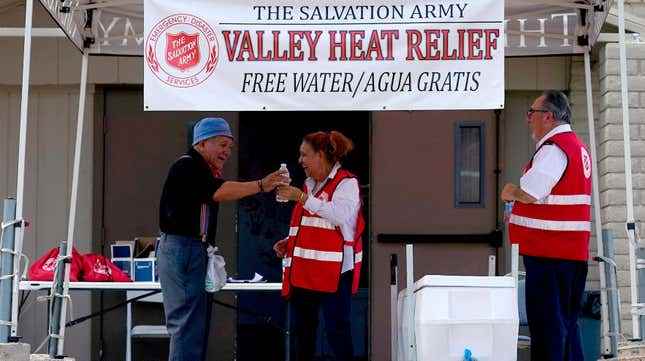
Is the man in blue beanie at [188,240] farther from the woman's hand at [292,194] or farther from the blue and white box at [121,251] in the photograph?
the blue and white box at [121,251]

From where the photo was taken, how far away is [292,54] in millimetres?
7504

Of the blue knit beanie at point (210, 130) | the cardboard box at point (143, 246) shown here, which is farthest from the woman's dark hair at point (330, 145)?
the cardboard box at point (143, 246)

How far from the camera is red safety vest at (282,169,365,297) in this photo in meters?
7.42

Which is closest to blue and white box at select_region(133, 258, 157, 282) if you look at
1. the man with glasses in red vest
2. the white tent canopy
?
the white tent canopy

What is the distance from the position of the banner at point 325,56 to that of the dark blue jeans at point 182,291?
854 millimetres

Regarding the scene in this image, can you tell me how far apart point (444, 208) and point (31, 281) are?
3.38 metres

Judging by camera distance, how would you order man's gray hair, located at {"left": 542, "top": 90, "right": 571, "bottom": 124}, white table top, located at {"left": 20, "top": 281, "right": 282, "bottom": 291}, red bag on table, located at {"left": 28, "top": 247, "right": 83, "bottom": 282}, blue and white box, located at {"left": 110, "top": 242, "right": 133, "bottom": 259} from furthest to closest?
blue and white box, located at {"left": 110, "top": 242, "right": 133, "bottom": 259}
red bag on table, located at {"left": 28, "top": 247, "right": 83, "bottom": 282}
white table top, located at {"left": 20, "top": 281, "right": 282, "bottom": 291}
man's gray hair, located at {"left": 542, "top": 90, "right": 571, "bottom": 124}

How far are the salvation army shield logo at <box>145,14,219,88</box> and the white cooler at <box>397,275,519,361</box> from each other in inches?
78.1

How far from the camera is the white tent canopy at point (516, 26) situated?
8234mm

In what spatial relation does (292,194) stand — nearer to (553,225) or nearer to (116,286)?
(553,225)

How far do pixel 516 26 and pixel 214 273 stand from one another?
9.76 ft

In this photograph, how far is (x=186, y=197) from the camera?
7.34m

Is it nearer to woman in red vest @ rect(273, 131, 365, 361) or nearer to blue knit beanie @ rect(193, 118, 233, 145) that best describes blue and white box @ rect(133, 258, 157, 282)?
woman in red vest @ rect(273, 131, 365, 361)

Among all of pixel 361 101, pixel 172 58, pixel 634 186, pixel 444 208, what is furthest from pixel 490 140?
pixel 172 58
